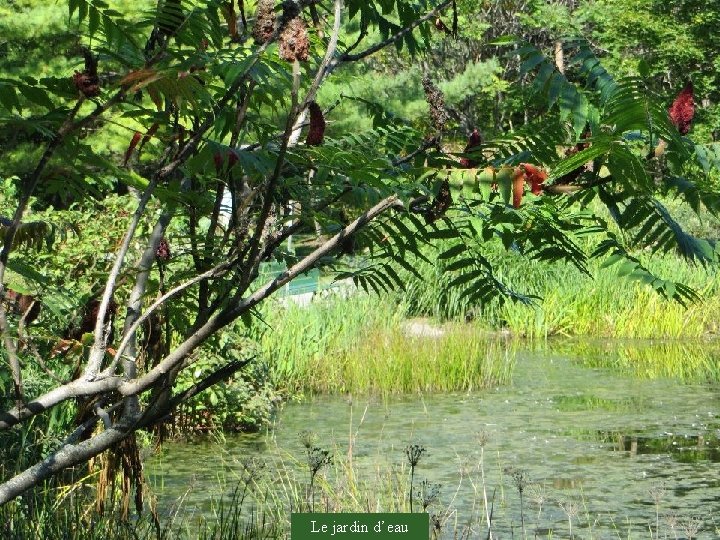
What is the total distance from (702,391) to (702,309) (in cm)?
527

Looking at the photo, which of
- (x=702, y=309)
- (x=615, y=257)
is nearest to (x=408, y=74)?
(x=702, y=309)

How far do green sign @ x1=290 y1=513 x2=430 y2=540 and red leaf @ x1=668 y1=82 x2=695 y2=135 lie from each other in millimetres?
2644

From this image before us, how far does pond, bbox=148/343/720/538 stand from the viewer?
909 centimetres

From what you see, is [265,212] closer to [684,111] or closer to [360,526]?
[684,111]

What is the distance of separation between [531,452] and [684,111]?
9.07 metres

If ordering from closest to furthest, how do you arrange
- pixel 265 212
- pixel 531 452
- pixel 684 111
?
1. pixel 265 212
2. pixel 684 111
3. pixel 531 452

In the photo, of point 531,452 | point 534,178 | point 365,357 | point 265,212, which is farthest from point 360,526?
point 365,357

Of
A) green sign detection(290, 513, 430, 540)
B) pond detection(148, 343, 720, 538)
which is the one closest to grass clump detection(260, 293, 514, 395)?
pond detection(148, 343, 720, 538)

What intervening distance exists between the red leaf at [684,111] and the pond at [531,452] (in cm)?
434

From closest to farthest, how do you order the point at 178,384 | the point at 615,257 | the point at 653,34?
the point at 615,257
the point at 178,384
the point at 653,34

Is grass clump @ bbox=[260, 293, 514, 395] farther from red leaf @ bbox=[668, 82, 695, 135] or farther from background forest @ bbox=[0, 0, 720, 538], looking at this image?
red leaf @ bbox=[668, 82, 695, 135]

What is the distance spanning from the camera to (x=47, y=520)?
22.6ft

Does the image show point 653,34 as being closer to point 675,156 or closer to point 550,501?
point 550,501

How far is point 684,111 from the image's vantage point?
3213 millimetres
